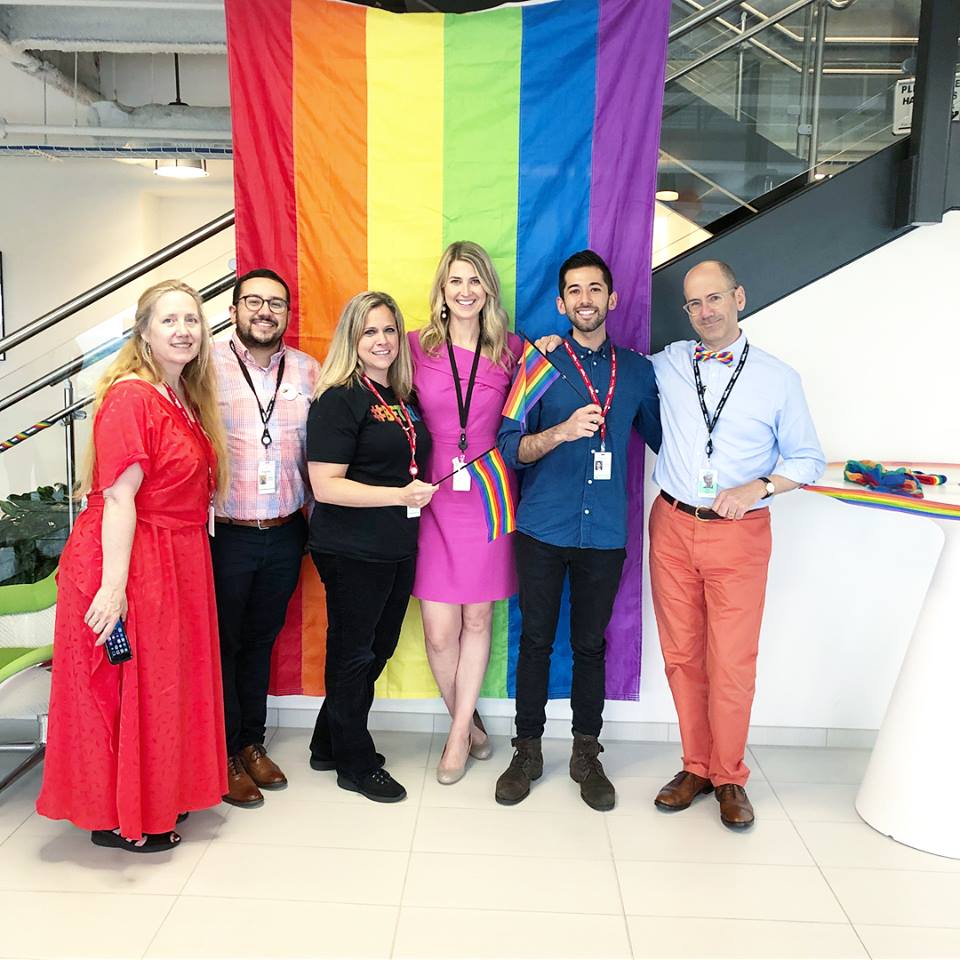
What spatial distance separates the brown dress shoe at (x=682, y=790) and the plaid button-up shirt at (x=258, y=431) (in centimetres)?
155

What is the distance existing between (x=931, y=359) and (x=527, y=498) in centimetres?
160

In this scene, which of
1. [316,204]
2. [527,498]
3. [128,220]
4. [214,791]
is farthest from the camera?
[128,220]

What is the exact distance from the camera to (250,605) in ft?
9.60

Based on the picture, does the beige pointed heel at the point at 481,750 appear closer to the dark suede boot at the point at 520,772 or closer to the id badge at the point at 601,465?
the dark suede boot at the point at 520,772

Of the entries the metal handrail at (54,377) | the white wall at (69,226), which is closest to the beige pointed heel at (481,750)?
the metal handrail at (54,377)

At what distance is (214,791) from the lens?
265cm

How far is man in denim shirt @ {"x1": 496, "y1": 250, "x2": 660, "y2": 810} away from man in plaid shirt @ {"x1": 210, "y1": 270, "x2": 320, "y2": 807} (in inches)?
27.6

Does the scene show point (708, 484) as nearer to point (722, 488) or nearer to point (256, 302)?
point (722, 488)

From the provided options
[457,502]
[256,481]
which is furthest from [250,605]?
[457,502]

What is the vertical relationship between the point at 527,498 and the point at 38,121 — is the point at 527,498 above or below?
below

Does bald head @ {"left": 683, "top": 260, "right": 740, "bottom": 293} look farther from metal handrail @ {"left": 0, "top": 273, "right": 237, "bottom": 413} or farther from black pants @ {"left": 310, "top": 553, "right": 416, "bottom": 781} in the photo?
metal handrail @ {"left": 0, "top": 273, "right": 237, "bottom": 413}

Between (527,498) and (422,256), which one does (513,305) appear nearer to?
(422,256)

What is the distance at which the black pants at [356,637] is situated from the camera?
2.81 meters

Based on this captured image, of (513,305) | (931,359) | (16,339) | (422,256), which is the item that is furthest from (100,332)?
(931,359)
